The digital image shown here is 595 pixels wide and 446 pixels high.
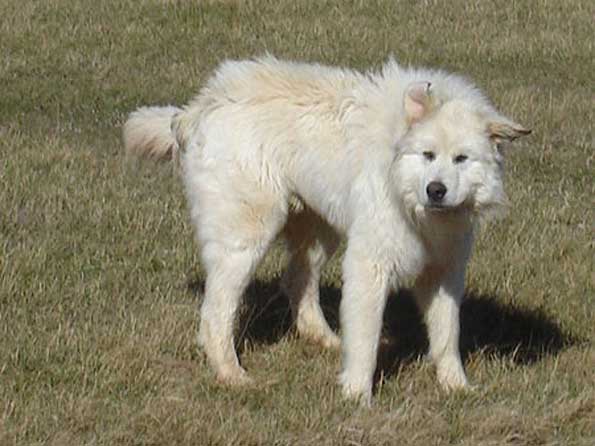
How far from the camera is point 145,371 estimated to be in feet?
25.2

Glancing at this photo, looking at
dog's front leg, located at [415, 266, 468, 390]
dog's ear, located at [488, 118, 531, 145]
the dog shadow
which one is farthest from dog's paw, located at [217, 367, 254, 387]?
dog's ear, located at [488, 118, 531, 145]

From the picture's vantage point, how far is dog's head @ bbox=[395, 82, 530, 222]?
7043 mm

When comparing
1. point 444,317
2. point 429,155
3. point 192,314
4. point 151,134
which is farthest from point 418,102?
point 192,314

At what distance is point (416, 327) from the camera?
9102 mm

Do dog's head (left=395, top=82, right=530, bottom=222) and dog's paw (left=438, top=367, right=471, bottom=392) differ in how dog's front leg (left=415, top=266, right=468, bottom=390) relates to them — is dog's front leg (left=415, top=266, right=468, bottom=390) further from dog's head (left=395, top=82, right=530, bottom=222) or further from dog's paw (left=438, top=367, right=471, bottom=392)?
dog's head (left=395, top=82, right=530, bottom=222)

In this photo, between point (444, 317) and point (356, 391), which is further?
point (444, 317)

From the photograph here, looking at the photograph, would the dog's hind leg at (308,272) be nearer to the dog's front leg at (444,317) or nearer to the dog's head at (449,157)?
the dog's front leg at (444,317)

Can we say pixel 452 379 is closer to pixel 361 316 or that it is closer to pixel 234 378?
pixel 361 316

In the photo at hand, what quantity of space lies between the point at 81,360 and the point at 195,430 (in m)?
1.21

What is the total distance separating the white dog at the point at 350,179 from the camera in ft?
23.6

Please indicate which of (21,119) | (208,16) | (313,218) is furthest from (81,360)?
(208,16)

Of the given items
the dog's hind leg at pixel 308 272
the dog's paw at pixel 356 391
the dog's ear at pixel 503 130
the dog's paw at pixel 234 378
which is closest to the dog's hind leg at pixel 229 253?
the dog's paw at pixel 234 378

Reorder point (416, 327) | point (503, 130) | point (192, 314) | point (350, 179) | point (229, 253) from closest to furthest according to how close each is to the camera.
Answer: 1. point (503, 130)
2. point (350, 179)
3. point (229, 253)
4. point (192, 314)
5. point (416, 327)

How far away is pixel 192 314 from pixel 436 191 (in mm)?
2213
